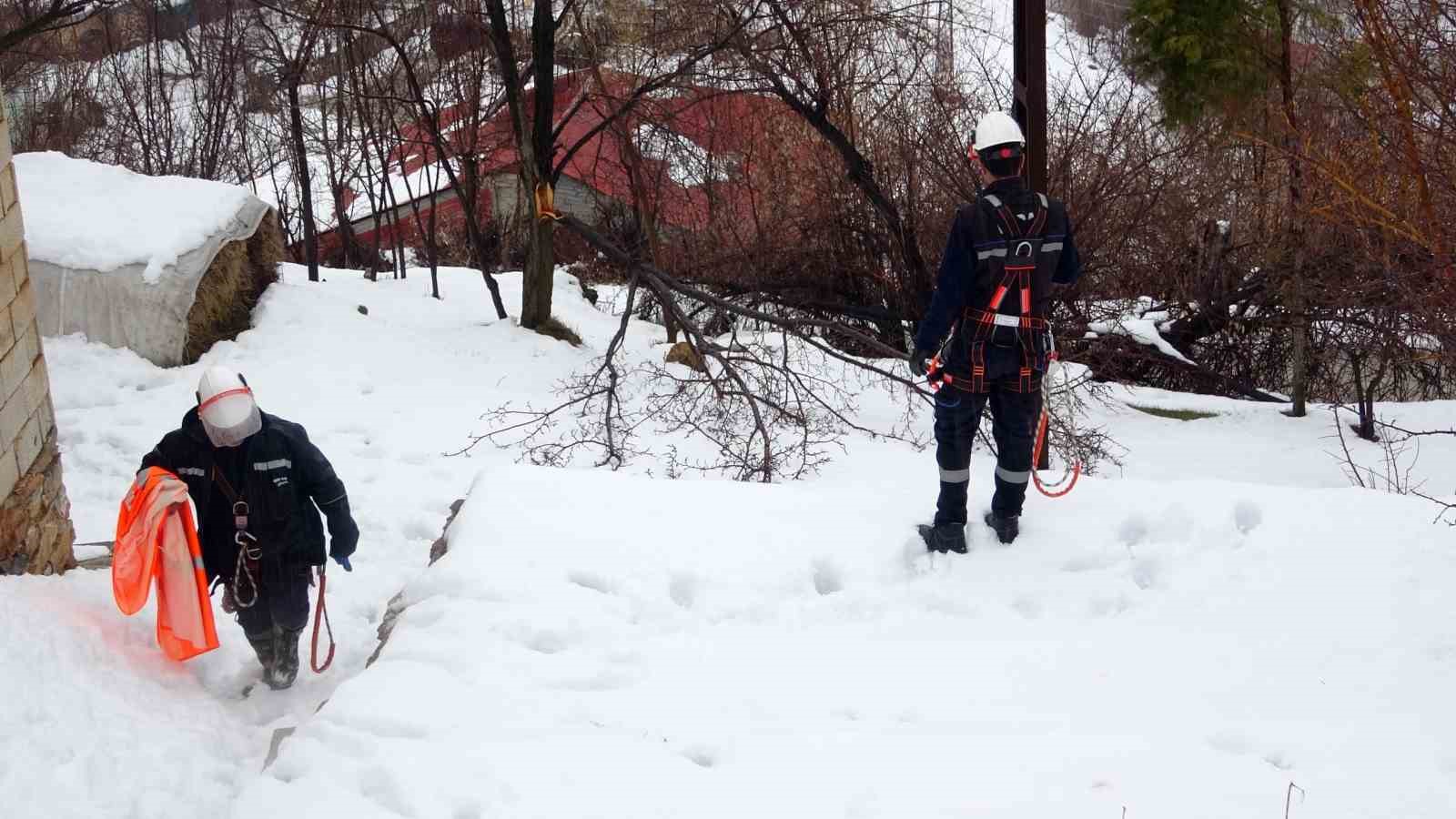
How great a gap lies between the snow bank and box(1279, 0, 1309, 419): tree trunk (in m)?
10.0

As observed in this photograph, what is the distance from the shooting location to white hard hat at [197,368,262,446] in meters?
4.36

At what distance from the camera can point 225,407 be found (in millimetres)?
4363

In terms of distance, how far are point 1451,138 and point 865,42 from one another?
6979 millimetres

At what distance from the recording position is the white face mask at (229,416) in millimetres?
4363

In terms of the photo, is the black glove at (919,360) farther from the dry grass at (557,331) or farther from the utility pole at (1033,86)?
the dry grass at (557,331)

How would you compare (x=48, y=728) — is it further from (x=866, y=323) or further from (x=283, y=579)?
(x=866, y=323)

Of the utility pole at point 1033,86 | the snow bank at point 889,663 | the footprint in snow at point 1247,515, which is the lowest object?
the snow bank at point 889,663

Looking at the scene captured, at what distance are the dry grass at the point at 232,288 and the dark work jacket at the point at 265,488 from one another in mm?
5340

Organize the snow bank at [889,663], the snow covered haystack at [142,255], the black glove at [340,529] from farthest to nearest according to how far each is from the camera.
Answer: the snow covered haystack at [142,255] < the black glove at [340,529] < the snow bank at [889,663]

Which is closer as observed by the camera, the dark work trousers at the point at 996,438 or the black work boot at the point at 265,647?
the dark work trousers at the point at 996,438

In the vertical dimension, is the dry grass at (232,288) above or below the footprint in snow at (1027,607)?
above

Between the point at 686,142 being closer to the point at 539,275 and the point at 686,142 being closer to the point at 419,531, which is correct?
the point at 539,275

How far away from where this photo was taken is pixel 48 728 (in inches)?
149

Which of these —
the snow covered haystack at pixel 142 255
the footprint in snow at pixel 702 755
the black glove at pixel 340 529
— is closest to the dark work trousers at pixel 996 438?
the footprint in snow at pixel 702 755
